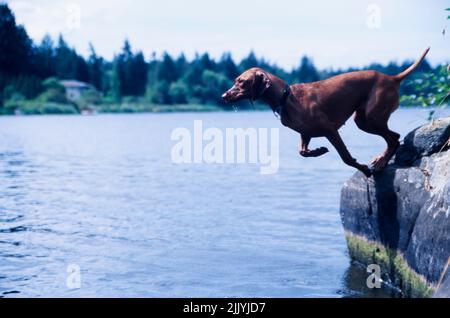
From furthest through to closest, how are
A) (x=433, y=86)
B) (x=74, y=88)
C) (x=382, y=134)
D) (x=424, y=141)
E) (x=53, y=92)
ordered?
(x=74, y=88) → (x=53, y=92) → (x=433, y=86) → (x=382, y=134) → (x=424, y=141)

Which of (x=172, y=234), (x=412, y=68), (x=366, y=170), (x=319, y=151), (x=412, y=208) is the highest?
(x=412, y=68)

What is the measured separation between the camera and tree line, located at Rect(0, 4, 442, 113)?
2392 centimetres

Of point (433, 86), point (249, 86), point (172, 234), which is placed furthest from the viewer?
point (172, 234)

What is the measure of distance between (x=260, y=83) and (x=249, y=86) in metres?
0.13

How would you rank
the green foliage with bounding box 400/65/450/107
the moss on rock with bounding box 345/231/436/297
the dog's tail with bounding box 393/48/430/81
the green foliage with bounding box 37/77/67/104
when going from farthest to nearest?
the green foliage with bounding box 37/77/67/104
the green foliage with bounding box 400/65/450/107
the dog's tail with bounding box 393/48/430/81
the moss on rock with bounding box 345/231/436/297

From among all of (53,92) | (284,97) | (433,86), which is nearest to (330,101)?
(284,97)

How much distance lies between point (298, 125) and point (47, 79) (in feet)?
115

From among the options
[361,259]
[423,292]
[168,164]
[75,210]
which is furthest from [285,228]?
[168,164]

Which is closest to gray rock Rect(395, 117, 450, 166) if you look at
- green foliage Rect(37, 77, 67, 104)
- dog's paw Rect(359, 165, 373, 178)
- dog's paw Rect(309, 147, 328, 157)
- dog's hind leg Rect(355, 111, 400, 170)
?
dog's hind leg Rect(355, 111, 400, 170)

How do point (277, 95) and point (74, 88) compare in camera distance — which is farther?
point (74, 88)

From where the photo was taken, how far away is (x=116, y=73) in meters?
58.9

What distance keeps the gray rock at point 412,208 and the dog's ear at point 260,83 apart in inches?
70.2

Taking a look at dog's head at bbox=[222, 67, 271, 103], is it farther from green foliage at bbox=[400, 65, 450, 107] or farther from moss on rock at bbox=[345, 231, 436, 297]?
moss on rock at bbox=[345, 231, 436, 297]

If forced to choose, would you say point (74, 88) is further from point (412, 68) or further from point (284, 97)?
point (412, 68)
